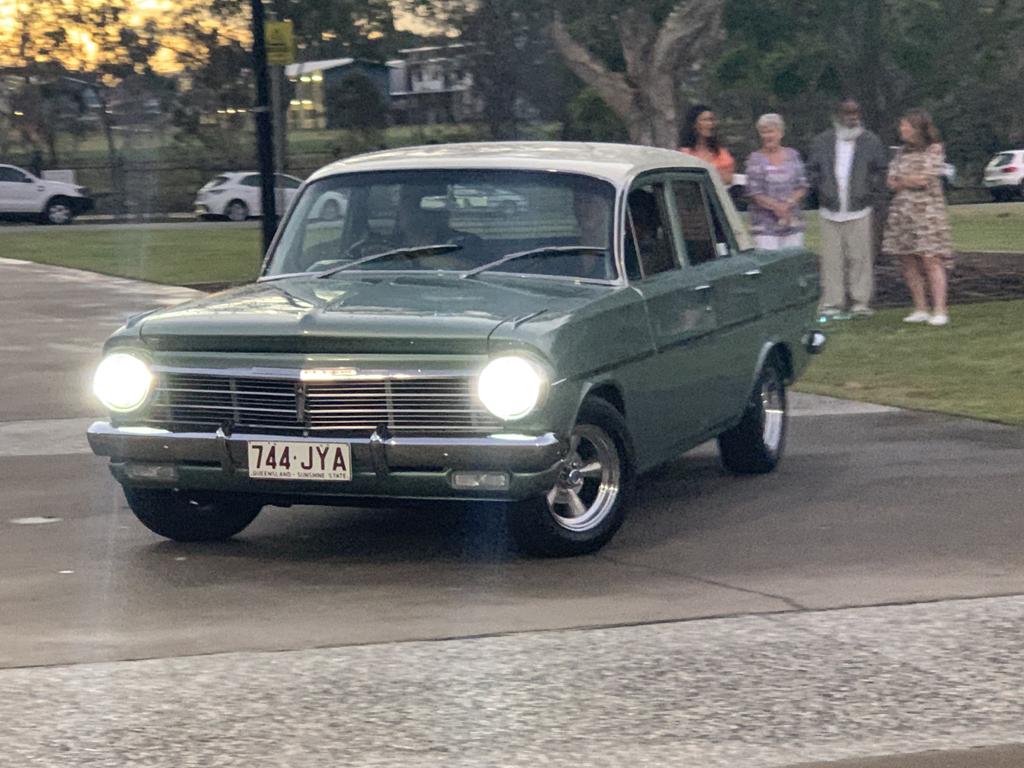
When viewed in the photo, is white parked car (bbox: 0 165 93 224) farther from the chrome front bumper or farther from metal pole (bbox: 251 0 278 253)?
the chrome front bumper

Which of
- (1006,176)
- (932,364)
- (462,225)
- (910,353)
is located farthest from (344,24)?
(1006,176)

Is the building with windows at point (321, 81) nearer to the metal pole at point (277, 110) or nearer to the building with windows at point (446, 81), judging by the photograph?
the building with windows at point (446, 81)

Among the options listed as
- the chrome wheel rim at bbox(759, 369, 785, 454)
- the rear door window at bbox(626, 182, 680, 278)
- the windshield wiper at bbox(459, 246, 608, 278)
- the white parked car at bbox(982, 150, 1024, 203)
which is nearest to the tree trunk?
the white parked car at bbox(982, 150, 1024, 203)

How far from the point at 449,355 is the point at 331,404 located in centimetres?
49

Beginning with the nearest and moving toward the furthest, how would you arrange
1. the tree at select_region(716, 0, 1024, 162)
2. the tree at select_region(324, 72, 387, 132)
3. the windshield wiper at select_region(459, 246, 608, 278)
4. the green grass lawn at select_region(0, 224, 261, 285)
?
the windshield wiper at select_region(459, 246, 608, 278) < the tree at select_region(716, 0, 1024, 162) < the green grass lawn at select_region(0, 224, 261, 285) < the tree at select_region(324, 72, 387, 132)

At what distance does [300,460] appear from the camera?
23.0 ft

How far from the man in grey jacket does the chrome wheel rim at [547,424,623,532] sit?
918 cm

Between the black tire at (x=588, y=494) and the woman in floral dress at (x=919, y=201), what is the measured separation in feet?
29.1

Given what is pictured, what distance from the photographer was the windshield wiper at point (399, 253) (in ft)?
26.3

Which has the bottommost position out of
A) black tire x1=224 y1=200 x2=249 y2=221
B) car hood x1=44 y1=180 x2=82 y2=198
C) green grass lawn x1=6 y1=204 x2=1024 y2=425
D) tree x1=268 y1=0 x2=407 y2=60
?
black tire x1=224 y1=200 x2=249 y2=221

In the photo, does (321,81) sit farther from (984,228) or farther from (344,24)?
(984,228)

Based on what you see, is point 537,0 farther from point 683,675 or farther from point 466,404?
point 683,675

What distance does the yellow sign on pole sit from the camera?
14289 mm

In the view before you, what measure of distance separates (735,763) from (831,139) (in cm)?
1194
